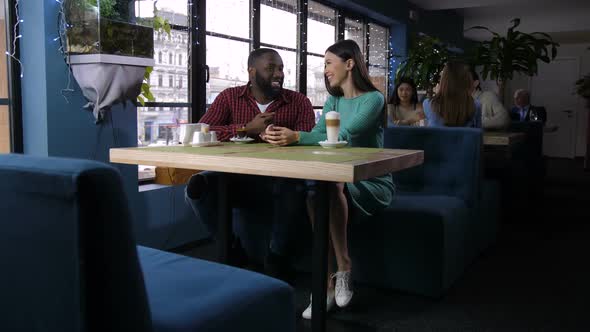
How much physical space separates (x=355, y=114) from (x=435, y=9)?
6130 millimetres

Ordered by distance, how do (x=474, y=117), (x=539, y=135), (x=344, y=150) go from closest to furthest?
(x=344, y=150) → (x=474, y=117) → (x=539, y=135)

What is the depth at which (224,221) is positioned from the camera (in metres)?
2.29

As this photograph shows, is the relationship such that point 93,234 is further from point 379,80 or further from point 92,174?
point 379,80

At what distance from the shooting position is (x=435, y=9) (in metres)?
7.86

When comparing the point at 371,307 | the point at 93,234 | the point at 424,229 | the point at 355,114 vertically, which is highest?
the point at 355,114

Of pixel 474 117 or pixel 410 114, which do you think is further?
pixel 410 114

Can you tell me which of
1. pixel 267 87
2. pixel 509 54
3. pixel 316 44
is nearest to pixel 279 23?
pixel 316 44

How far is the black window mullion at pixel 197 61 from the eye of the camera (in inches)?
149

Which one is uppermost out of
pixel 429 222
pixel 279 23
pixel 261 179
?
pixel 279 23

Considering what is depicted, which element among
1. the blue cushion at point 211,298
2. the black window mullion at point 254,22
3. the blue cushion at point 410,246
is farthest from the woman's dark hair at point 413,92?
the blue cushion at point 211,298

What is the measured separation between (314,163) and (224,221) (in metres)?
0.82

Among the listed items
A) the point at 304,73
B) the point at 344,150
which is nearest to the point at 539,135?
the point at 304,73

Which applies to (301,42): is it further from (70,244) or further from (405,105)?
(70,244)

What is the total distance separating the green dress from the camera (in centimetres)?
229
